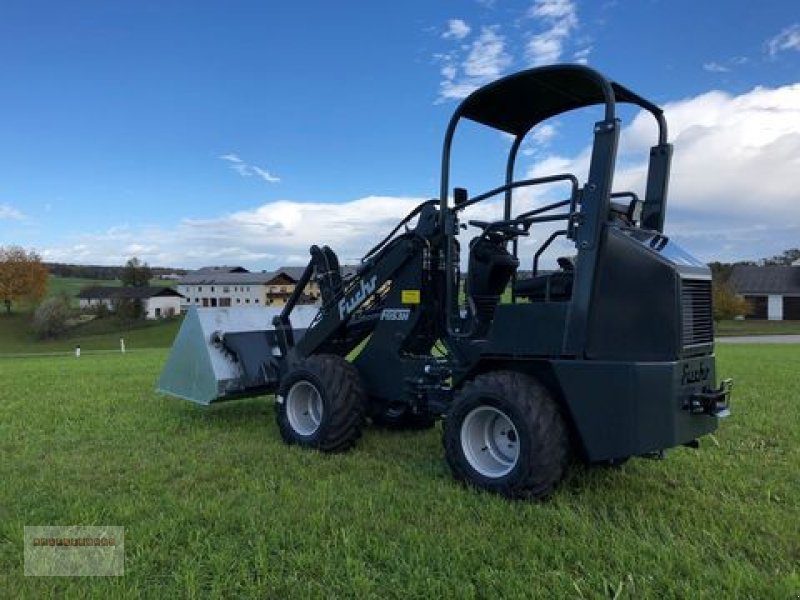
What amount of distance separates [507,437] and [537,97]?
2811mm

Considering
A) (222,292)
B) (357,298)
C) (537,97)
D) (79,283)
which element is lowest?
(357,298)

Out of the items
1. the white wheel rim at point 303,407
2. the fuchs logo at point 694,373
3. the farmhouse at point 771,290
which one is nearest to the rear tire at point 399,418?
the white wheel rim at point 303,407

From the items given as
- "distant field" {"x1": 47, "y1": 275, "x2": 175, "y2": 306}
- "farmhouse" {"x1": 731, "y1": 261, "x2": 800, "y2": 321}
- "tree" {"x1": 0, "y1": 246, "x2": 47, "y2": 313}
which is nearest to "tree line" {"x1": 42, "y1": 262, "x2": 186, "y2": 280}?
"distant field" {"x1": 47, "y1": 275, "x2": 175, "y2": 306}

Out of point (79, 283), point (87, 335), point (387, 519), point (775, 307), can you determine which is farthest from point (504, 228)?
point (79, 283)

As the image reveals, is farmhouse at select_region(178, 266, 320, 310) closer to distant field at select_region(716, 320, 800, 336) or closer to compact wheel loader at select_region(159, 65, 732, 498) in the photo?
distant field at select_region(716, 320, 800, 336)

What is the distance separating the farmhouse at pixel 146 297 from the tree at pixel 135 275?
9.00 metres

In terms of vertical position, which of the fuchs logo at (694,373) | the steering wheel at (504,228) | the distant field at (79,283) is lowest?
the fuchs logo at (694,373)

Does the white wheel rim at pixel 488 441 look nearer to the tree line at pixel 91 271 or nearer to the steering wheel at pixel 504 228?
the steering wheel at pixel 504 228

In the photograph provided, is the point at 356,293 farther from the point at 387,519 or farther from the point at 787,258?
the point at 787,258

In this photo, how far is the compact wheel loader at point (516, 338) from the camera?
4.51 meters

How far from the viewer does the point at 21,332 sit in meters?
74.8

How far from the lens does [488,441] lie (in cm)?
512

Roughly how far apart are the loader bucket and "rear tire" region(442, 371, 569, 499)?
9.98ft

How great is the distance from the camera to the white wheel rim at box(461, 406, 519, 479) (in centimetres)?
499
